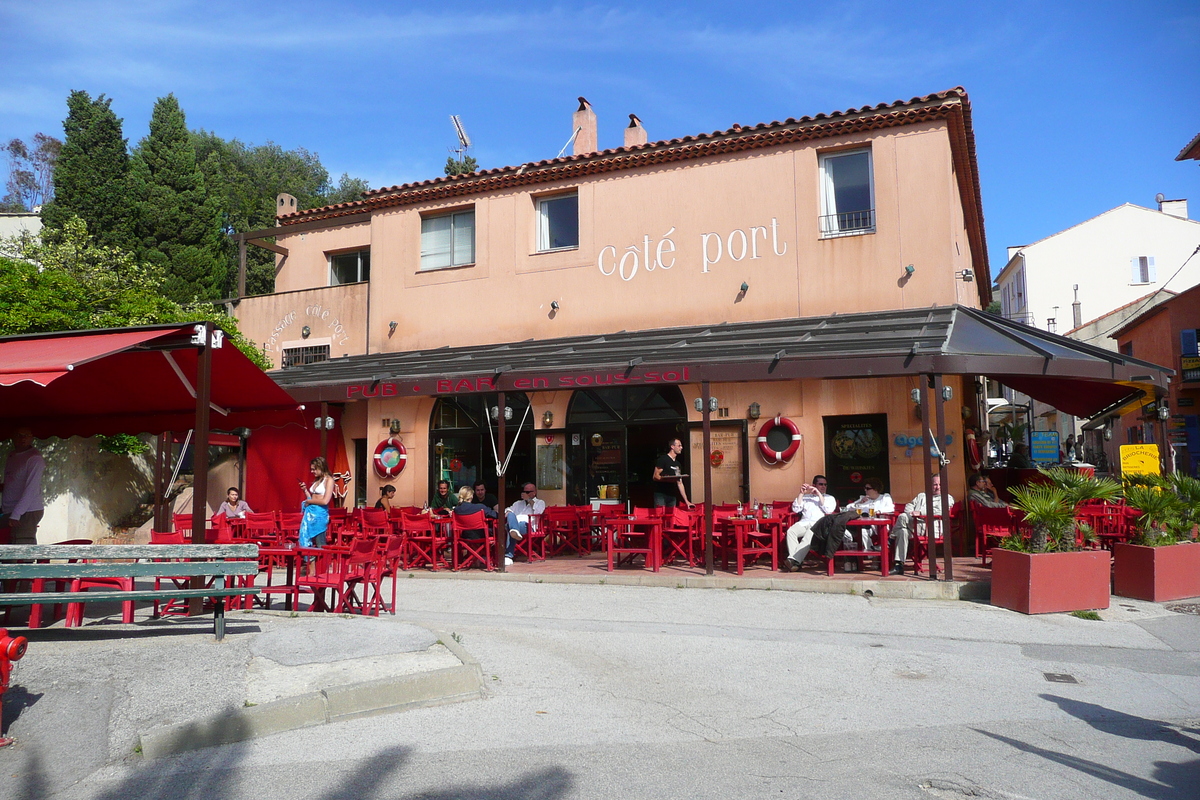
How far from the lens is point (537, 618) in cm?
887

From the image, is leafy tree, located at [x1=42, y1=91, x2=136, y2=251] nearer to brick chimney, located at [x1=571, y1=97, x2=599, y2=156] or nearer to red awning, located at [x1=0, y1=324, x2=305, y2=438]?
brick chimney, located at [x1=571, y1=97, x2=599, y2=156]

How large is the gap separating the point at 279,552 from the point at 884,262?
1009 cm

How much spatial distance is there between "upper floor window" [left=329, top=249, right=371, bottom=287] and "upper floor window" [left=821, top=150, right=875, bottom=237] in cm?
1022

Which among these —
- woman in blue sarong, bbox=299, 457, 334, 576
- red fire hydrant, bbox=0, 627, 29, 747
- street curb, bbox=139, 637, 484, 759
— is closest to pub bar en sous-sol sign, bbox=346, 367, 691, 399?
woman in blue sarong, bbox=299, 457, 334, 576

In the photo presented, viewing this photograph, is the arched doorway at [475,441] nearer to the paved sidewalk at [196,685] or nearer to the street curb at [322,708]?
the paved sidewalk at [196,685]

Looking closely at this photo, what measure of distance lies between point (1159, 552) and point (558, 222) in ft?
37.1

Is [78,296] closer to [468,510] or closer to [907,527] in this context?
[468,510]

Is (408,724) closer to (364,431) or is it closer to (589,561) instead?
(589,561)

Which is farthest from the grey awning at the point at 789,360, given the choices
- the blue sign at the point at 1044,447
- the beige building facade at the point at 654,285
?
the blue sign at the point at 1044,447

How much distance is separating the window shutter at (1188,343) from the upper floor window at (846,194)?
17622mm

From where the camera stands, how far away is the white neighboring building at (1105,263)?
39094 mm

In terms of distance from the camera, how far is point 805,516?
11250 millimetres

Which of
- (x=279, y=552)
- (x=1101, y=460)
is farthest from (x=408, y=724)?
(x=1101, y=460)

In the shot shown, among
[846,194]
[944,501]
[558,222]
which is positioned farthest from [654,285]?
[944,501]
